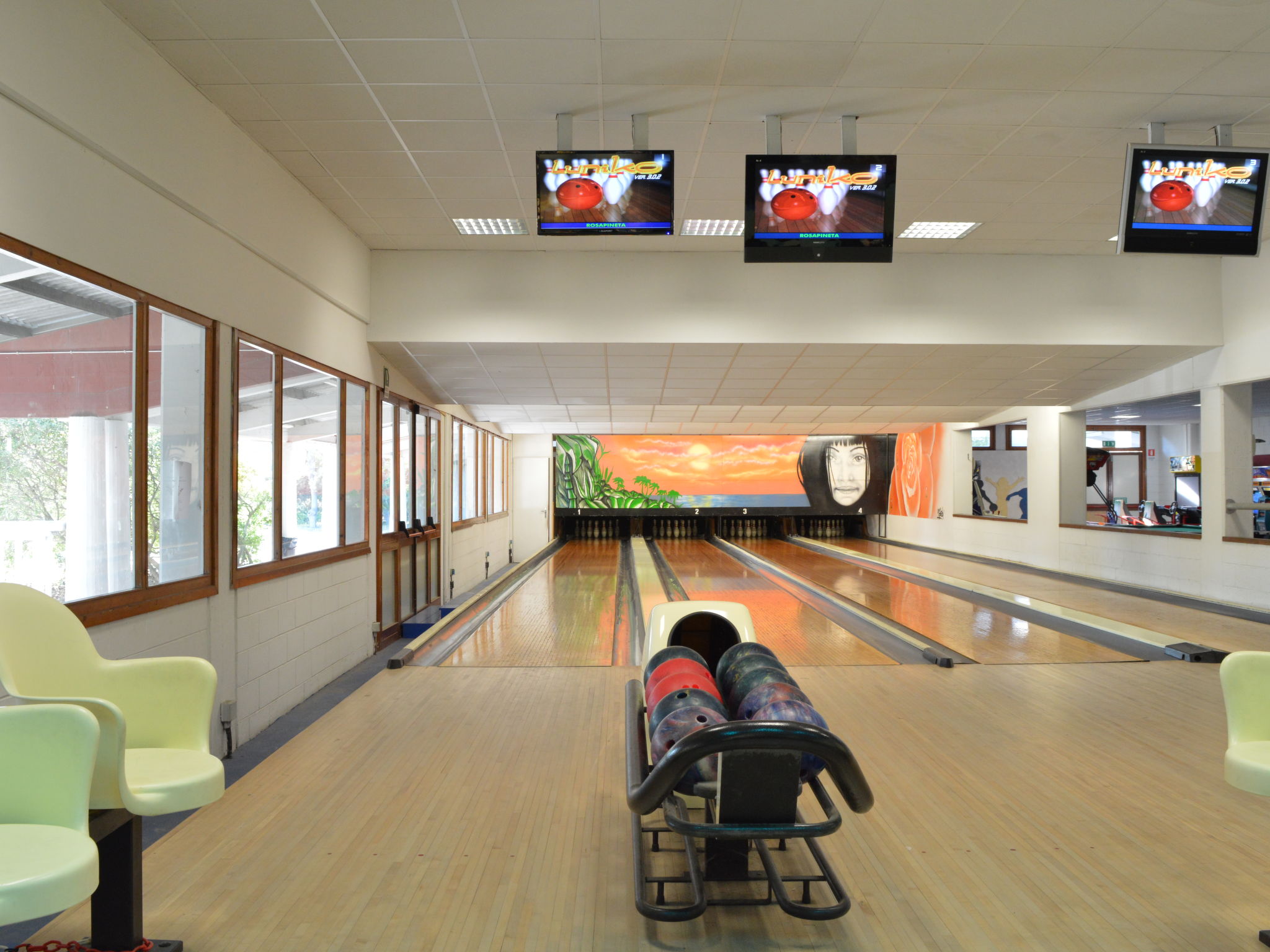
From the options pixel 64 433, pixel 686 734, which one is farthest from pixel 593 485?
pixel 686 734

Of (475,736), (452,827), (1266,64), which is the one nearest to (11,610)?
(452,827)

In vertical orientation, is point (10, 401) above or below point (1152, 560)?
above

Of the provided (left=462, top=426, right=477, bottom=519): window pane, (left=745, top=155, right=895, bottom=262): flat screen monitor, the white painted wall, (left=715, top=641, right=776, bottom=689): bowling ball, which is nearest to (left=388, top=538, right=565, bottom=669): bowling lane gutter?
(left=462, top=426, right=477, bottom=519): window pane

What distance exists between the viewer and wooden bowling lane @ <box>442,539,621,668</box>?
5.12 m

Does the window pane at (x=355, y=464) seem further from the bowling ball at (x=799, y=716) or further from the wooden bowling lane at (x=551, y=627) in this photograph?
the bowling ball at (x=799, y=716)

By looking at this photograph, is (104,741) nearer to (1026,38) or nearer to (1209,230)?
(1026,38)

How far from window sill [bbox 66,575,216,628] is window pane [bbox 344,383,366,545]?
1.99 m

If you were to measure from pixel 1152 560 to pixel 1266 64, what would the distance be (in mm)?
5411

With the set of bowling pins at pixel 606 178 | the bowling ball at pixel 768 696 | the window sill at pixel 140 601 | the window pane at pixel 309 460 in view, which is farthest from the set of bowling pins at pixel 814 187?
the window sill at pixel 140 601

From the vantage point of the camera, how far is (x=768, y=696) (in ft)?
6.64

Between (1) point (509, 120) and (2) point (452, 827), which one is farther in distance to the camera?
(1) point (509, 120)

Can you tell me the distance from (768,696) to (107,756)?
1.40 m

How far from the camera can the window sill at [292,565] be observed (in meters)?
4.23

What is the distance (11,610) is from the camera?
6.25 ft
